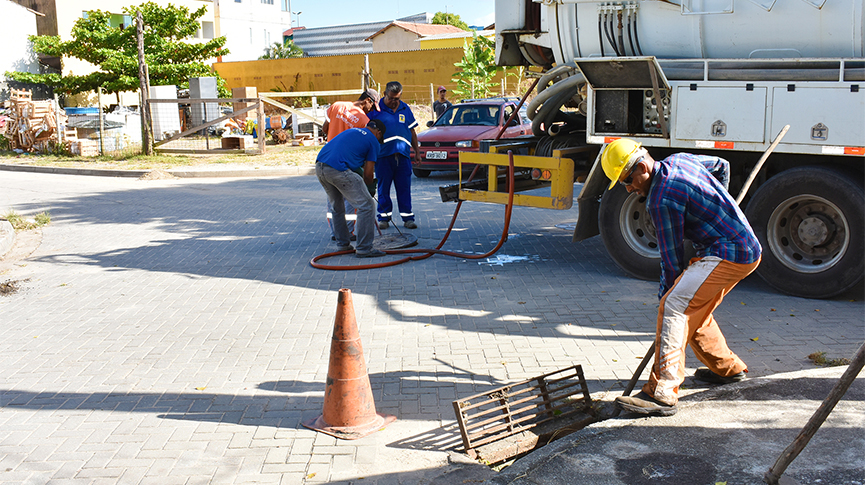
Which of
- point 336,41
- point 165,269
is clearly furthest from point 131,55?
point 336,41

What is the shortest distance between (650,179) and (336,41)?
72692mm

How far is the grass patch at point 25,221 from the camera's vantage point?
425 inches

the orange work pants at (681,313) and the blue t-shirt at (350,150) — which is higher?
the blue t-shirt at (350,150)

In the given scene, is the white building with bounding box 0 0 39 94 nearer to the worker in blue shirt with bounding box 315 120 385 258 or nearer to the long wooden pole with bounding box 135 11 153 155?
the long wooden pole with bounding box 135 11 153 155

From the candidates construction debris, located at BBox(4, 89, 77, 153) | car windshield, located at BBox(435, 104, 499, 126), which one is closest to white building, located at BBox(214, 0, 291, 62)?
construction debris, located at BBox(4, 89, 77, 153)

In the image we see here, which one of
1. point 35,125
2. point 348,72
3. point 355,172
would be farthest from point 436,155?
point 348,72

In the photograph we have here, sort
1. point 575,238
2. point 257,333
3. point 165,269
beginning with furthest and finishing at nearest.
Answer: point 165,269 → point 575,238 → point 257,333

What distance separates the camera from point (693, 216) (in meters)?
4.20

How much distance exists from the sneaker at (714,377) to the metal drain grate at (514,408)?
0.79 metres

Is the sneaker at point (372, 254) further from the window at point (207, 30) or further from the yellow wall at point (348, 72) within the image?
the window at point (207, 30)

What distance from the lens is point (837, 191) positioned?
6258 mm

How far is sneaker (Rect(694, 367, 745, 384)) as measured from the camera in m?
4.64

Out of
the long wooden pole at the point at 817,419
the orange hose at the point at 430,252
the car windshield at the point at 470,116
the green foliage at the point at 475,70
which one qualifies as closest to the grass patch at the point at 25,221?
the orange hose at the point at 430,252

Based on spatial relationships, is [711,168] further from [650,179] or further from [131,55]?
[131,55]
